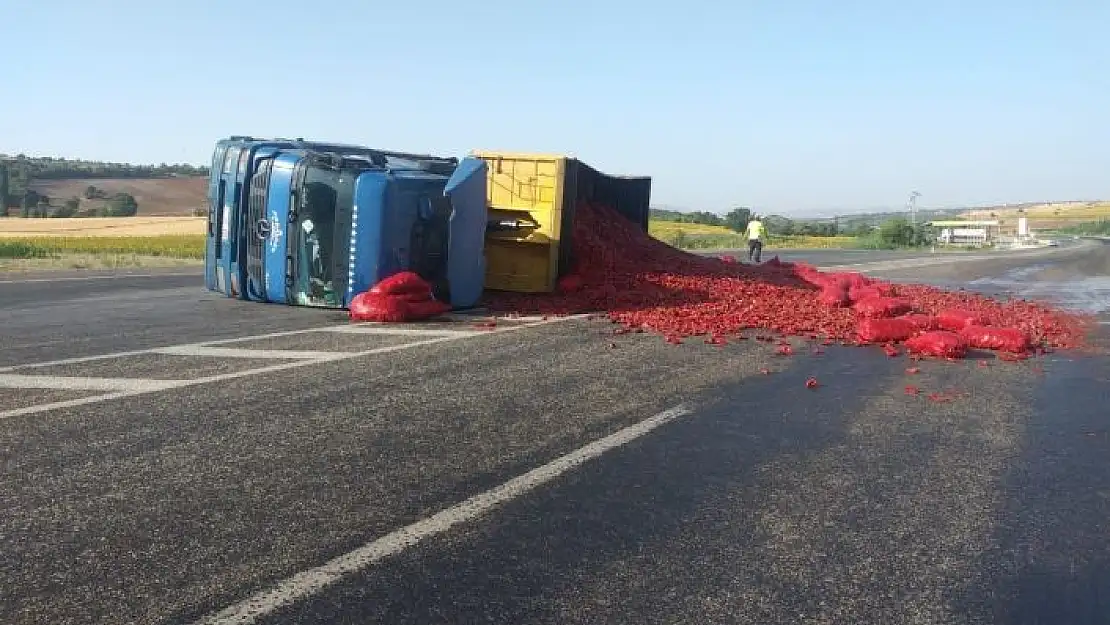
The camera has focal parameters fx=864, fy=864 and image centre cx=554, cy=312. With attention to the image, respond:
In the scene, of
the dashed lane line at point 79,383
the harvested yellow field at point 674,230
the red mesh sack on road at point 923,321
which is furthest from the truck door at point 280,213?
the harvested yellow field at point 674,230

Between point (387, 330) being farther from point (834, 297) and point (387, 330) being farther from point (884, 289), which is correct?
point (884, 289)

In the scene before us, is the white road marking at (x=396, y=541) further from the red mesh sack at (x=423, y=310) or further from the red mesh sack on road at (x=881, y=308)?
the red mesh sack on road at (x=881, y=308)

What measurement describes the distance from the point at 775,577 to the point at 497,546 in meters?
1.15

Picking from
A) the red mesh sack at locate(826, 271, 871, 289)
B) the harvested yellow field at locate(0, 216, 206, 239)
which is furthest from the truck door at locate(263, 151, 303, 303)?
the harvested yellow field at locate(0, 216, 206, 239)

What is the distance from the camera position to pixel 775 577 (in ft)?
11.4

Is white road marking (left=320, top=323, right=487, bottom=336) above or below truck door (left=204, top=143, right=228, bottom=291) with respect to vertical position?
below

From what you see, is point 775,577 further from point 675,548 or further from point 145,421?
point 145,421

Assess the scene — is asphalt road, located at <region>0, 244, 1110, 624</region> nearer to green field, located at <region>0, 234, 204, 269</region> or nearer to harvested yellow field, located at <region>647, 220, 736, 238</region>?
green field, located at <region>0, 234, 204, 269</region>

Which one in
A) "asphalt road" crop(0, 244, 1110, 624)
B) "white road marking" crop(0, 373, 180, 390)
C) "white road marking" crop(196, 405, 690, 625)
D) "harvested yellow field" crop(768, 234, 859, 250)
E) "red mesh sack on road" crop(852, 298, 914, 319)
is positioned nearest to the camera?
"white road marking" crop(196, 405, 690, 625)

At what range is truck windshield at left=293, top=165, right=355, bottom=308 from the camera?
36.2 ft

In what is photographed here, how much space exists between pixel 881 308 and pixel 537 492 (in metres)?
8.39

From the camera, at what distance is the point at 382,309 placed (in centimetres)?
1067

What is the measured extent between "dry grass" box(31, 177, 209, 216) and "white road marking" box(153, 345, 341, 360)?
209 ft

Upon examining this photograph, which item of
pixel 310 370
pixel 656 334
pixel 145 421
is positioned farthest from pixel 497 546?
pixel 656 334
